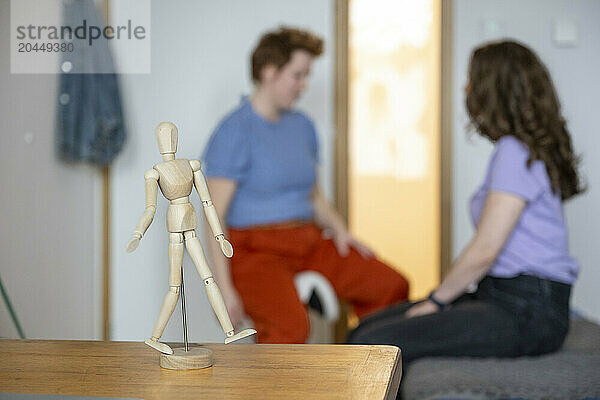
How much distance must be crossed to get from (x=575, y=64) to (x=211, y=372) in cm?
201

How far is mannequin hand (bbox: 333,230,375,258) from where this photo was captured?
2.16 m

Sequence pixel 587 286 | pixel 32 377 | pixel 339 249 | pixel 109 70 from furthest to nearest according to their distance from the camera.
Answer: pixel 587 286 → pixel 339 249 → pixel 109 70 → pixel 32 377

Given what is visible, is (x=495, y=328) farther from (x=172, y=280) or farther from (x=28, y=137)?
(x=28, y=137)

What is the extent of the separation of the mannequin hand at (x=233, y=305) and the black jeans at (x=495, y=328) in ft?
1.42

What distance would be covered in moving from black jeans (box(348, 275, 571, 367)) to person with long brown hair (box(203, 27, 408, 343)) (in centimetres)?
41

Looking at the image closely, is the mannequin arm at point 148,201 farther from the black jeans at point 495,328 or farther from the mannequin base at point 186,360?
the black jeans at point 495,328

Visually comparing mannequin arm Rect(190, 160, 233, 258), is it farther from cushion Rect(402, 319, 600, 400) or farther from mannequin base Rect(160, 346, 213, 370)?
cushion Rect(402, 319, 600, 400)

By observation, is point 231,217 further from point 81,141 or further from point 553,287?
point 553,287

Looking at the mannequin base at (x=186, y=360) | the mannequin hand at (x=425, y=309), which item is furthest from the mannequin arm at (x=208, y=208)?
the mannequin hand at (x=425, y=309)

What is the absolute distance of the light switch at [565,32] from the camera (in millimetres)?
2471

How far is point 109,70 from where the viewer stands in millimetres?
1444

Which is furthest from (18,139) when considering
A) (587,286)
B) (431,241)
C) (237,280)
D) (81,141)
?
(587,286)

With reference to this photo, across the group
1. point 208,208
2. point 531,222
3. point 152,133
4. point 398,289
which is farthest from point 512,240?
point 208,208

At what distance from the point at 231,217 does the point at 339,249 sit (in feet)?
1.06
